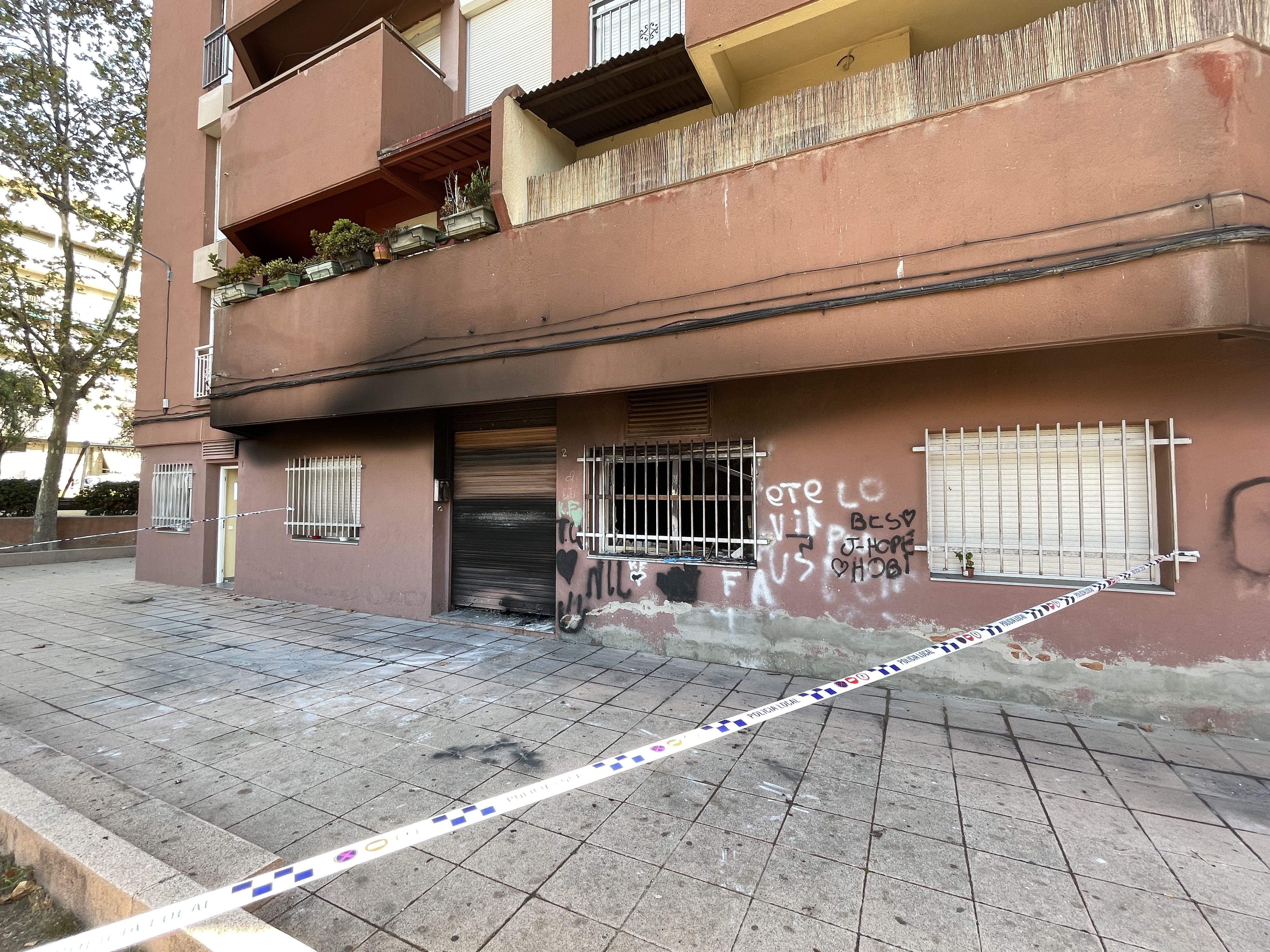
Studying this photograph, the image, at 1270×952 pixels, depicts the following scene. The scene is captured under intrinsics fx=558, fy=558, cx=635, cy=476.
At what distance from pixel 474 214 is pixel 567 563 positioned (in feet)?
13.0

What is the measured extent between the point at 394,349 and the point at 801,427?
4.73 meters

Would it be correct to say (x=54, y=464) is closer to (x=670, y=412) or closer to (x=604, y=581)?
(x=604, y=581)

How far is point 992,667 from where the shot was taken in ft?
14.7

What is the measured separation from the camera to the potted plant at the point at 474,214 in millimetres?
6051

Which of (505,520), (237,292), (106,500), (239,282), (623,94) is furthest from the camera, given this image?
(106,500)

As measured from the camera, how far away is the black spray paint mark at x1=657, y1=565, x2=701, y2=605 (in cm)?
561

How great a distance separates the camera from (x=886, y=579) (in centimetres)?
482

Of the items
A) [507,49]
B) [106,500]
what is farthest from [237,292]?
[106,500]

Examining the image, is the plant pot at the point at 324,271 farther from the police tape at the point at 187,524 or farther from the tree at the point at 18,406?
the tree at the point at 18,406

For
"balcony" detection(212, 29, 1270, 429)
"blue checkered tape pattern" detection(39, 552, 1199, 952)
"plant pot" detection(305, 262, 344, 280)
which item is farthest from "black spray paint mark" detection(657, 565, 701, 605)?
"plant pot" detection(305, 262, 344, 280)

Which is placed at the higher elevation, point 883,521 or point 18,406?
point 18,406

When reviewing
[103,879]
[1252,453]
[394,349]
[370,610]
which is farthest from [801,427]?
[370,610]

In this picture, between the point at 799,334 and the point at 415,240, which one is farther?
the point at 415,240

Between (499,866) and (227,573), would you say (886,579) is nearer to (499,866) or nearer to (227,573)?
(499,866)
